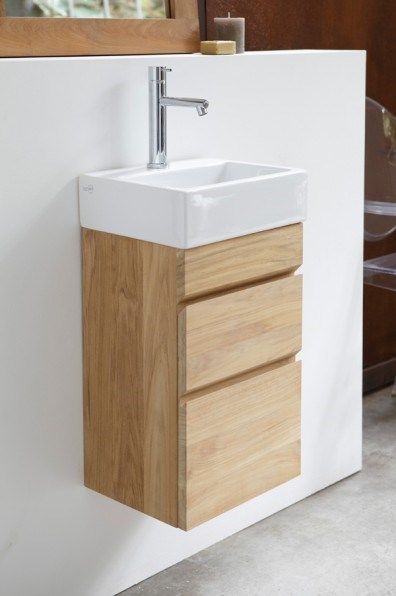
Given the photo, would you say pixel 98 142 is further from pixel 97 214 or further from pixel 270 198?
pixel 270 198

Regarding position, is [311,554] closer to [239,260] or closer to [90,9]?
[239,260]

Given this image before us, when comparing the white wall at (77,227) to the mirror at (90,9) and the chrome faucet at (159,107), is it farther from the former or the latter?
the mirror at (90,9)

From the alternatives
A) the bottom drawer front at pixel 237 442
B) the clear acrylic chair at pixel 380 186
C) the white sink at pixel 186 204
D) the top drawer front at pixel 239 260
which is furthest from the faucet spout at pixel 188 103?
the clear acrylic chair at pixel 380 186

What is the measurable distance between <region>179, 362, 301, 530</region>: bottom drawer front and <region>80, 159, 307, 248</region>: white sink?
0.30 metres

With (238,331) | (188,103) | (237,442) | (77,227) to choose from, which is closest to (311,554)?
(237,442)

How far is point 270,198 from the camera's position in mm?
1939

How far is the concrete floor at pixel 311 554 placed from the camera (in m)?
2.19

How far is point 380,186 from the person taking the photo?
2.97 metres

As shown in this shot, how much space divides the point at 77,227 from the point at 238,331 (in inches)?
15.1

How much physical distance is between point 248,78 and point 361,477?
1.16 m

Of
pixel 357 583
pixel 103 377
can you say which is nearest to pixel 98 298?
pixel 103 377

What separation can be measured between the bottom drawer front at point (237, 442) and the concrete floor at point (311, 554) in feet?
0.95

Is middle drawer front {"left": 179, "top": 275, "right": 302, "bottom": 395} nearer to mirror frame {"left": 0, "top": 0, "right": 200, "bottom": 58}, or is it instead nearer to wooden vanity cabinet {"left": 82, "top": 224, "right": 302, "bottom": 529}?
wooden vanity cabinet {"left": 82, "top": 224, "right": 302, "bottom": 529}

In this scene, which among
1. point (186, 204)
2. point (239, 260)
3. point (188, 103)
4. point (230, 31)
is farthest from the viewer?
point (230, 31)
